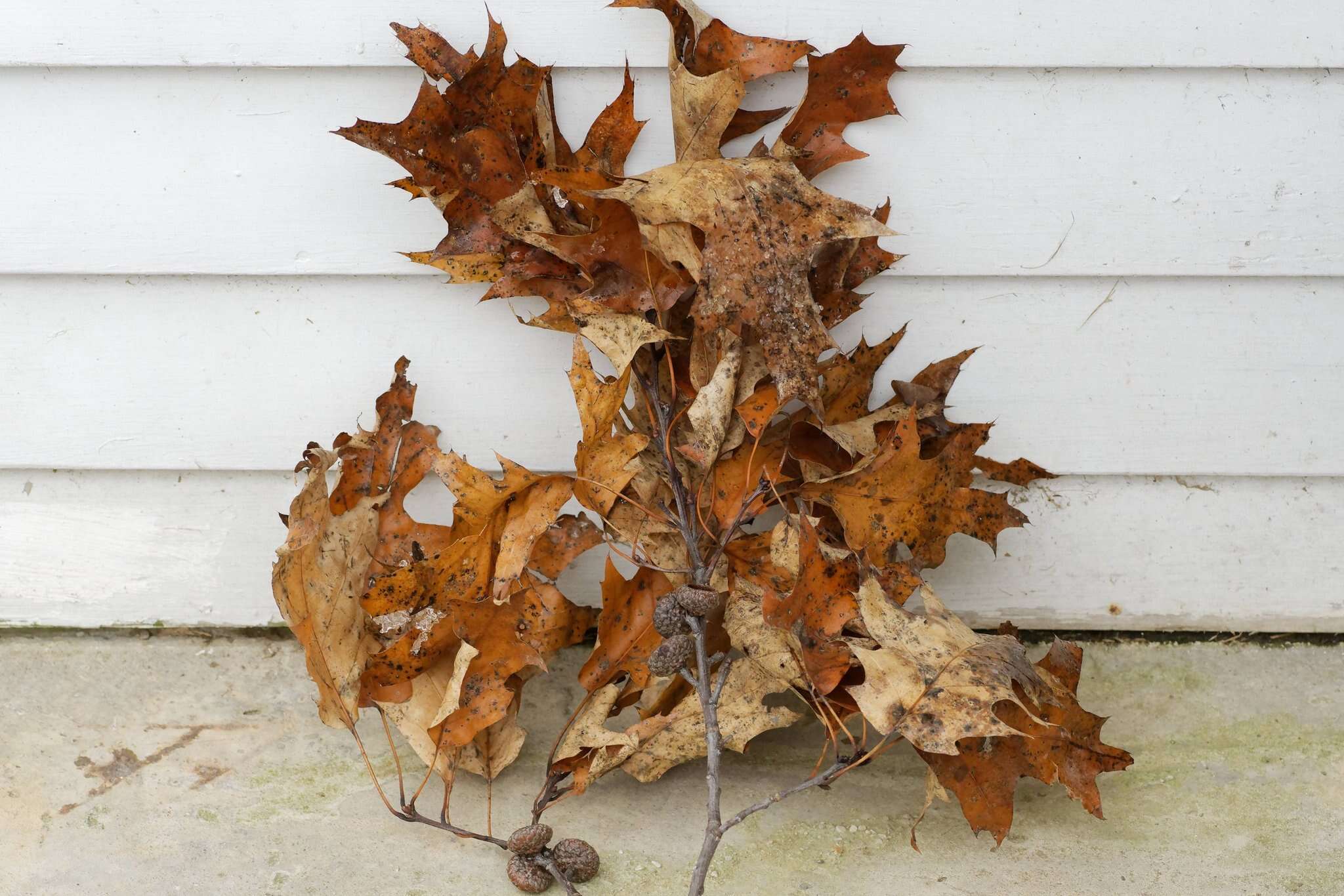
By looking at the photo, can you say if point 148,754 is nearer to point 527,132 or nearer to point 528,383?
point 528,383

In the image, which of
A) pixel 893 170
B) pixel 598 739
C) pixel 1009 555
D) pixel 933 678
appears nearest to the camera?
pixel 933 678

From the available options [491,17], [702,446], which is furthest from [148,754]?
[491,17]

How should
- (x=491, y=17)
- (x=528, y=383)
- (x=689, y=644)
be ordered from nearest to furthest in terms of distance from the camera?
(x=689, y=644) < (x=491, y=17) < (x=528, y=383)

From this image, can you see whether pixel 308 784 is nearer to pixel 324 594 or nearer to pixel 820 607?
pixel 324 594

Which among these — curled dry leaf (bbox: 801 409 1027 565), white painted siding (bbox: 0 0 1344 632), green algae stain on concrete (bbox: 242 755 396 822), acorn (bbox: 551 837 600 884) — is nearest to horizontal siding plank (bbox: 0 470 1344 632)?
white painted siding (bbox: 0 0 1344 632)

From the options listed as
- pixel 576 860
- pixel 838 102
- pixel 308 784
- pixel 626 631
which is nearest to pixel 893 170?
pixel 838 102

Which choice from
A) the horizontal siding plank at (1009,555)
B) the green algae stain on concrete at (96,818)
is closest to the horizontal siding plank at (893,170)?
the horizontal siding plank at (1009,555)

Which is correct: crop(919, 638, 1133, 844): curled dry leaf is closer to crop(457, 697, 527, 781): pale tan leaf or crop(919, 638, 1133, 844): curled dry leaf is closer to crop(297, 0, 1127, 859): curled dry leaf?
crop(297, 0, 1127, 859): curled dry leaf

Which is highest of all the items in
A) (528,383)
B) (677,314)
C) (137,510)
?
(677,314)
